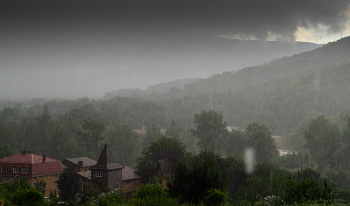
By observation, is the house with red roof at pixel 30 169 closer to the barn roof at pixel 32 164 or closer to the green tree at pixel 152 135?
the barn roof at pixel 32 164

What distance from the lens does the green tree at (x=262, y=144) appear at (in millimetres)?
73062

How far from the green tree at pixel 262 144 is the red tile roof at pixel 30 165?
48.1m

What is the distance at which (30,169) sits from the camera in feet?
168

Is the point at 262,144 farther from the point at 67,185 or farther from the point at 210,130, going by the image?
the point at 67,185

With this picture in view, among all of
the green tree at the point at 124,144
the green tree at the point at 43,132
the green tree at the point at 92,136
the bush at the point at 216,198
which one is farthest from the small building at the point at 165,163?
the green tree at the point at 43,132

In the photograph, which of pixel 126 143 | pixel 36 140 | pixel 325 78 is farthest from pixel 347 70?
pixel 36 140

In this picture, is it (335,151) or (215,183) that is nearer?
(215,183)

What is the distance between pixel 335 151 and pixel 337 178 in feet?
55.7

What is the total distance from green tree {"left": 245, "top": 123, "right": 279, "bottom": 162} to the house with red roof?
48.1 metres

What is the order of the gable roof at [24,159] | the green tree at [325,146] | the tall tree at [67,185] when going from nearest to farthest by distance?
1. the tall tree at [67,185]
2. the gable roof at [24,159]
3. the green tree at [325,146]

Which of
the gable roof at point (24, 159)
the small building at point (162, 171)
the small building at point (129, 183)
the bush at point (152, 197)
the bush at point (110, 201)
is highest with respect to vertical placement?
the bush at point (152, 197)

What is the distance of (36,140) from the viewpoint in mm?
95250

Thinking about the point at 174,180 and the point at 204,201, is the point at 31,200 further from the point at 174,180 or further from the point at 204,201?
the point at 204,201

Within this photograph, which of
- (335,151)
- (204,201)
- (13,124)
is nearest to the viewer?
(204,201)
